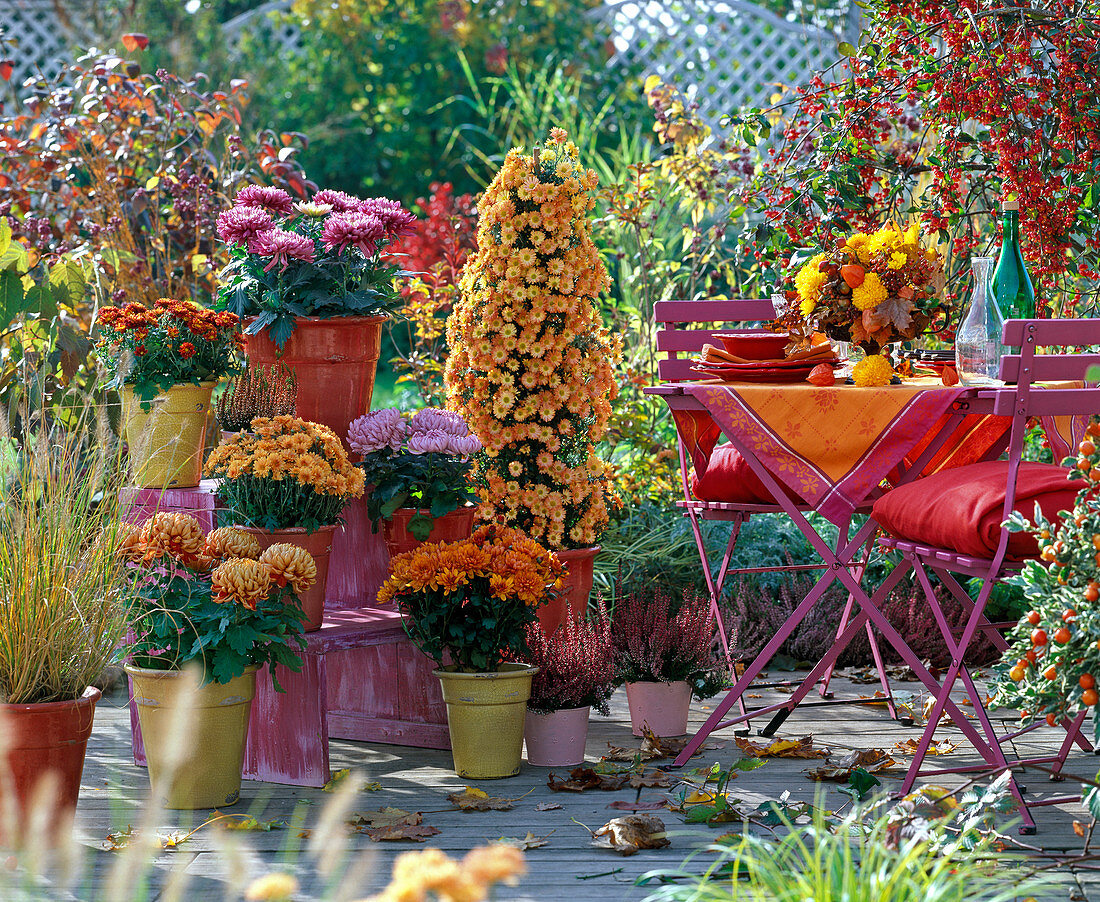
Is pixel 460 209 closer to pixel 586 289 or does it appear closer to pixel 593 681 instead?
pixel 586 289

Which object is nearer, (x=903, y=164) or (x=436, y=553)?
(x=436, y=553)

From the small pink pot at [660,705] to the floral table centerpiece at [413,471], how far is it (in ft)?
2.17

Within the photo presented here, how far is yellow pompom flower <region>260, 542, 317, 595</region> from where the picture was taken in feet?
9.40

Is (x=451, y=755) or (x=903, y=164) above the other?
(x=903, y=164)

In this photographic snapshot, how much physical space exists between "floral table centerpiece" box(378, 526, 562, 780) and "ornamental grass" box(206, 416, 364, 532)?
231mm

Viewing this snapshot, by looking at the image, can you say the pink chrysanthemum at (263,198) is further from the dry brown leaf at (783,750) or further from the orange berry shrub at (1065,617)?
the orange berry shrub at (1065,617)

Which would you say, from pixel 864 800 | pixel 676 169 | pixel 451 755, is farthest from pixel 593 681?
pixel 676 169

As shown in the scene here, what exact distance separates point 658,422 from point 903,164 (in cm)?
175

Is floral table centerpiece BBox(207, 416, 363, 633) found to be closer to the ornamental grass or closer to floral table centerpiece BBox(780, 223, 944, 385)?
the ornamental grass

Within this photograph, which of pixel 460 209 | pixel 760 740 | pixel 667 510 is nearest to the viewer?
pixel 760 740

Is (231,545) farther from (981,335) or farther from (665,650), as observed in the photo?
(981,335)

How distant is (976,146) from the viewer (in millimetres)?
3863

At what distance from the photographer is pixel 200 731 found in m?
2.79

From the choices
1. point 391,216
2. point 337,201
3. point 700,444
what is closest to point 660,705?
point 700,444
